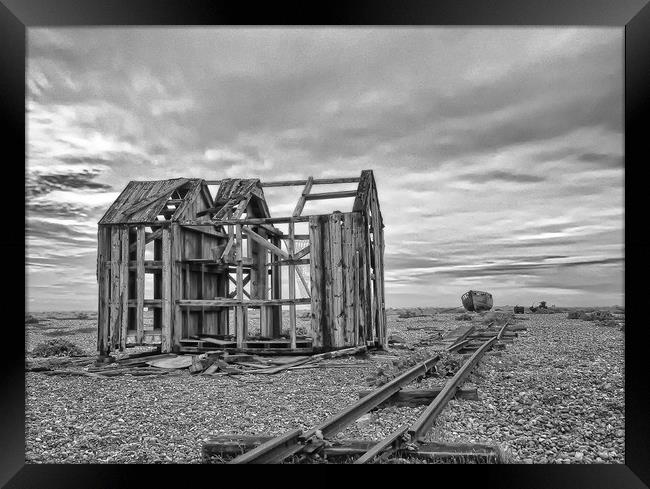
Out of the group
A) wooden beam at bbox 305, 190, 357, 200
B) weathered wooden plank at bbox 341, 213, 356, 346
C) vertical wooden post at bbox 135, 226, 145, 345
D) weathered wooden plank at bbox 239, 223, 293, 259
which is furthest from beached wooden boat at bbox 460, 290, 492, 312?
vertical wooden post at bbox 135, 226, 145, 345

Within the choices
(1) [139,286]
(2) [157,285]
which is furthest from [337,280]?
(1) [139,286]

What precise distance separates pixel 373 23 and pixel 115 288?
38.0 feet

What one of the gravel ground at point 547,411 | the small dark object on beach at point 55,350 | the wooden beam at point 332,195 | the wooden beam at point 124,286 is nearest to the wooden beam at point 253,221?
the wooden beam at point 332,195

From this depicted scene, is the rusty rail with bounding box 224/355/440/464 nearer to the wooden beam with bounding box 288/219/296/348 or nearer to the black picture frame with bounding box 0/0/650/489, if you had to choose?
the black picture frame with bounding box 0/0/650/489

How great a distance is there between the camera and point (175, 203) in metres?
15.7

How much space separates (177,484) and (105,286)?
10926mm

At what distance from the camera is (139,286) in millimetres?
14672

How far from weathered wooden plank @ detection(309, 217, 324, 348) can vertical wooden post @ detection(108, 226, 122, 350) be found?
5182 millimetres

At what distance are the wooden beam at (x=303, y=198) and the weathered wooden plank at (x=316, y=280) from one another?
54 centimetres

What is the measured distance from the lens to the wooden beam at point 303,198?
50.0 ft

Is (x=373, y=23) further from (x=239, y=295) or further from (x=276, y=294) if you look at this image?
(x=276, y=294)

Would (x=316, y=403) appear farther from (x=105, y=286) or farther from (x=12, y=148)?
(x=105, y=286)

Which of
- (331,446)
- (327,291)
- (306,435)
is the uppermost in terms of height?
(327,291)

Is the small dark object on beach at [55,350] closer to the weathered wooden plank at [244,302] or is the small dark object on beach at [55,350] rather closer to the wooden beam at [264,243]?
the weathered wooden plank at [244,302]
